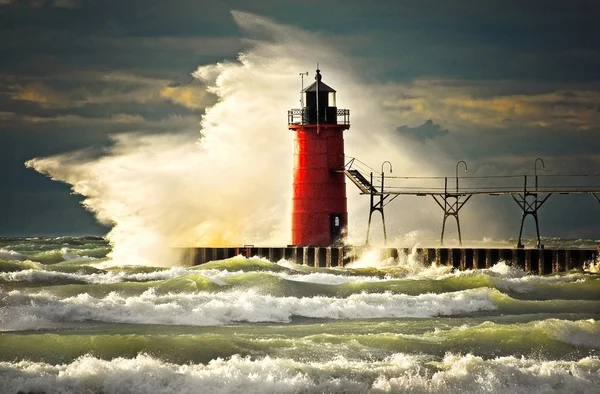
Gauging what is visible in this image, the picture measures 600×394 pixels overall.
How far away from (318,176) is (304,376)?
23348 mm

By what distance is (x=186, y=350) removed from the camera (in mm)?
17000

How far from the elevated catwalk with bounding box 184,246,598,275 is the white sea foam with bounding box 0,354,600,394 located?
1773 centimetres

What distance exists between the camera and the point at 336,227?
1526 inches

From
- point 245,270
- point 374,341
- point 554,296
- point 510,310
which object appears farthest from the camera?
point 245,270

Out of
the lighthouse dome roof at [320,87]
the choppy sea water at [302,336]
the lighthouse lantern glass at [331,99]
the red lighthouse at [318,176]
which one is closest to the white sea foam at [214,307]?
the choppy sea water at [302,336]

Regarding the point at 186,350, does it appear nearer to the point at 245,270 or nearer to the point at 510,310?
the point at 510,310

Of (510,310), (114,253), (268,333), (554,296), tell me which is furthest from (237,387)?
(114,253)

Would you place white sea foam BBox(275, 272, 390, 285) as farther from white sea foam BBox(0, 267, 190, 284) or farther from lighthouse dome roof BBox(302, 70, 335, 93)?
lighthouse dome roof BBox(302, 70, 335, 93)

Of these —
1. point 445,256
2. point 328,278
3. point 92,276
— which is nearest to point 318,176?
point 445,256

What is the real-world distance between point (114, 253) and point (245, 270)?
11.2 meters

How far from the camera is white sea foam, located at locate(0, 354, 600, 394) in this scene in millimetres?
14602

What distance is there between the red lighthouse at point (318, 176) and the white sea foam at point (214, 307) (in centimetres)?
1294

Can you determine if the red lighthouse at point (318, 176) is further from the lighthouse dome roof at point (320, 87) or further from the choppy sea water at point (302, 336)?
the choppy sea water at point (302, 336)

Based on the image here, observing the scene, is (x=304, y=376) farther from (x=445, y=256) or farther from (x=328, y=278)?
(x=445, y=256)
